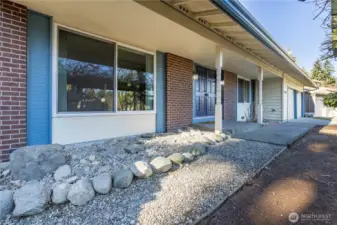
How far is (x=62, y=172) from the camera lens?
8.60 feet

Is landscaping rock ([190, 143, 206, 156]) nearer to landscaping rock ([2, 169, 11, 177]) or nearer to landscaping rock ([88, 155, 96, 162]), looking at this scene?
landscaping rock ([88, 155, 96, 162])

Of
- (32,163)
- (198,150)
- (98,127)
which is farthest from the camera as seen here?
(98,127)

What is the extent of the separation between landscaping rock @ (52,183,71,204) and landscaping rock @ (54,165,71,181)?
1.42 feet

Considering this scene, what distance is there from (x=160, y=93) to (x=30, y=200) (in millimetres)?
4310

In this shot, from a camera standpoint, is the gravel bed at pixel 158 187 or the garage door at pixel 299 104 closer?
the gravel bed at pixel 158 187

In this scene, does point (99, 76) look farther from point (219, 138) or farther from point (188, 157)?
point (219, 138)

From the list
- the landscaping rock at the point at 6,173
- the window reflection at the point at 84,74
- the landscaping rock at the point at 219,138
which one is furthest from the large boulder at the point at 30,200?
the landscaping rock at the point at 219,138

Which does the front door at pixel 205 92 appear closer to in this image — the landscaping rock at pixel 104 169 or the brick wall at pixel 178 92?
the brick wall at pixel 178 92

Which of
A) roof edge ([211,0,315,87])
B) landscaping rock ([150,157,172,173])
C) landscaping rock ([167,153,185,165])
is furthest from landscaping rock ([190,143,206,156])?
roof edge ([211,0,315,87])

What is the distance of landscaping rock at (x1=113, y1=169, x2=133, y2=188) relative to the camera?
2.43m

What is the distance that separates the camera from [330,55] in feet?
19.4

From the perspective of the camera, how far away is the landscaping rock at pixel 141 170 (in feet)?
8.69

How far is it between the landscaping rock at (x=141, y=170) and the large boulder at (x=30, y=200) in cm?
98

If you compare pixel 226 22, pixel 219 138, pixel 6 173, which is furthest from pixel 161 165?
pixel 226 22
